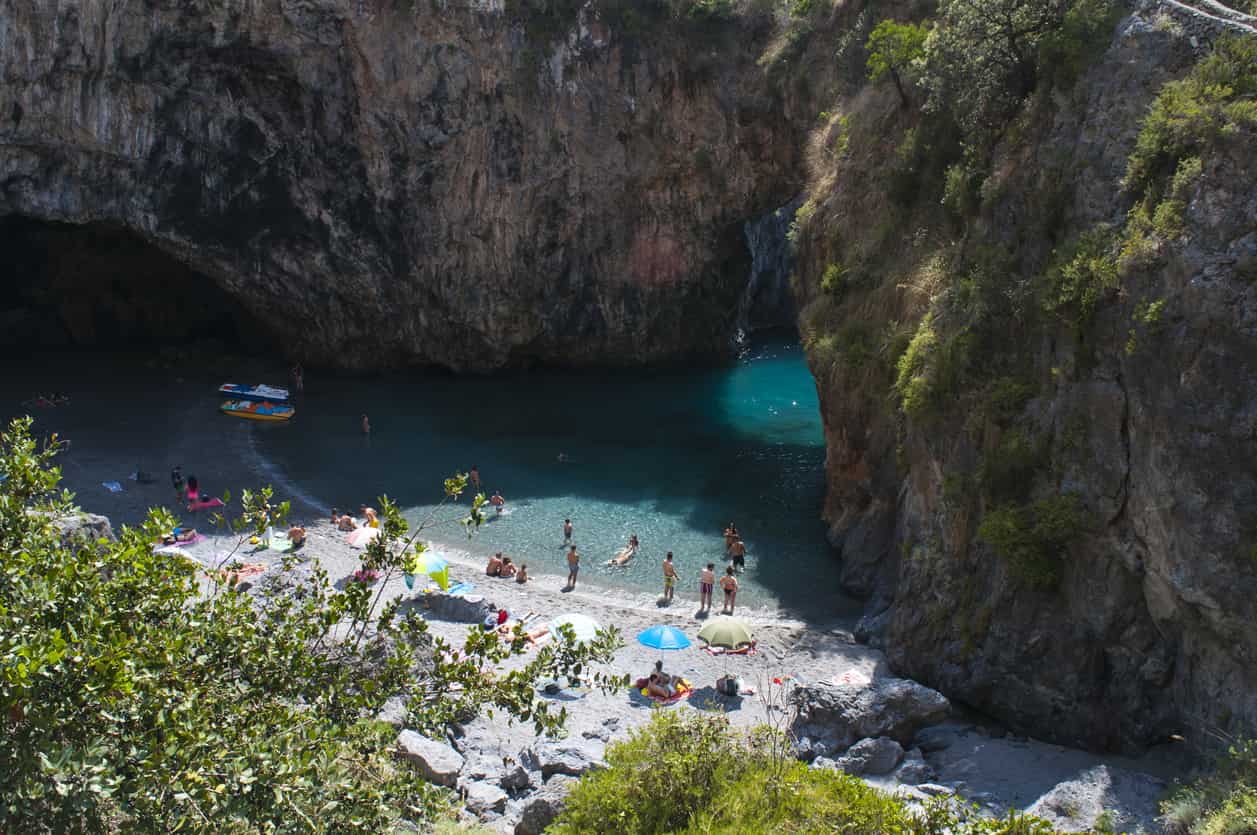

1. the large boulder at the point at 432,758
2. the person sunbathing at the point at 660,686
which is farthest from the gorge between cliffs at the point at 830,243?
the large boulder at the point at 432,758

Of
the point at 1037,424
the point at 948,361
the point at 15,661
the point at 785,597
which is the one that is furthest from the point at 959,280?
the point at 15,661

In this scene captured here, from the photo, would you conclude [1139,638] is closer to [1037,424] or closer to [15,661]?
[1037,424]

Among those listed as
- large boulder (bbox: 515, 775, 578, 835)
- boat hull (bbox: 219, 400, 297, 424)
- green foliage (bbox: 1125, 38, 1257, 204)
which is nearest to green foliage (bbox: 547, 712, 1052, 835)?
large boulder (bbox: 515, 775, 578, 835)

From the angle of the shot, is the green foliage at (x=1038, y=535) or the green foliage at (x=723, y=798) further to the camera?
the green foliage at (x=1038, y=535)

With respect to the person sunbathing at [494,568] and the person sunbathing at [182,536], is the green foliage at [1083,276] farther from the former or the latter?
the person sunbathing at [182,536]

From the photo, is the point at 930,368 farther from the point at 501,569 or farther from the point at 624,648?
the point at 501,569

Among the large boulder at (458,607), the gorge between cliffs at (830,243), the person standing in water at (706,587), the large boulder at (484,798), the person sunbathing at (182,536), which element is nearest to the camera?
the large boulder at (484,798)

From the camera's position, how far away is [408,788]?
9930mm

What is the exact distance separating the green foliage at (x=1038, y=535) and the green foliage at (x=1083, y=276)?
3.25m

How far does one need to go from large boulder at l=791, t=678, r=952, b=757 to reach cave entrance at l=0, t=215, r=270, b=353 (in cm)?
3681

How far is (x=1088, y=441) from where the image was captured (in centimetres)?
1677

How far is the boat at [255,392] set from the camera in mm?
38250

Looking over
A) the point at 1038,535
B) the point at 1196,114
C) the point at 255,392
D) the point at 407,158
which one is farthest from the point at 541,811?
the point at 407,158

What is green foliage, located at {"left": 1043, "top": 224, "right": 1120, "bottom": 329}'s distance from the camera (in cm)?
1636
